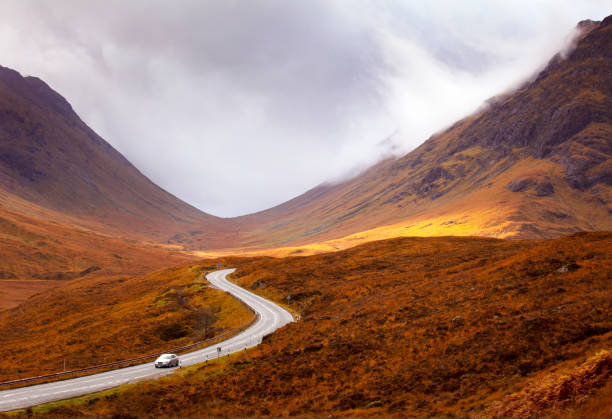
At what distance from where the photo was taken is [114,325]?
2141 inches

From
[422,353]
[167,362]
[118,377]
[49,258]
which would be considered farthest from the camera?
[49,258]

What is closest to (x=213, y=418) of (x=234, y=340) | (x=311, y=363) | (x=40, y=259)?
(x=311, y=363)

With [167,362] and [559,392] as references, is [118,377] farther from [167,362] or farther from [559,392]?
[559,392]

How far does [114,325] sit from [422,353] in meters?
44.8

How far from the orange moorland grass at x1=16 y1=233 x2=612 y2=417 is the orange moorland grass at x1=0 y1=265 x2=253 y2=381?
14.4 m

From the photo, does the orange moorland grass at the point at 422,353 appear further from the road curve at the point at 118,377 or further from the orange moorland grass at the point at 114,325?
the orange moorland grass at the point at 114,325

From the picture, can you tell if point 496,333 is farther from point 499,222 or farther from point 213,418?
point 499,222

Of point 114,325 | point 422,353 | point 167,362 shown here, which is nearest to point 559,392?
point 422,353

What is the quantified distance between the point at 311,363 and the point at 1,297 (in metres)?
117

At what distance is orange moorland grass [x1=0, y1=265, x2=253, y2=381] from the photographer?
138 ft

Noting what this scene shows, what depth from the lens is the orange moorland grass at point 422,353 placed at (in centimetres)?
2041

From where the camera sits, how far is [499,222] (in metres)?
166

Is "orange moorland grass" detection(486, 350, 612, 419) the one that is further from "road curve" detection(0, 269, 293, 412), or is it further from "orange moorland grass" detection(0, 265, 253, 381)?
"orange moorland grass" detection(0, 265, 253, 381)

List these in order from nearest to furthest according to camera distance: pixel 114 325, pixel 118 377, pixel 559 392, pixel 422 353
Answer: pixel 559 392, pixel 422 353, pixel 118 377, pixel 114 325
